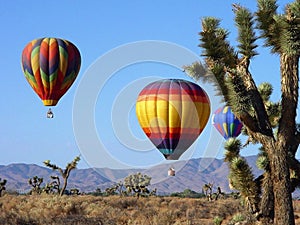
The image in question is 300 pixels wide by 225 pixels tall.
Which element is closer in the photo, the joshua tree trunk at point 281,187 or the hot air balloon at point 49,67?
the joshua tree trunk at point 281,187

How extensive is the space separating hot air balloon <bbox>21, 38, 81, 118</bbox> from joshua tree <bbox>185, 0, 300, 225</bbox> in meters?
14.7

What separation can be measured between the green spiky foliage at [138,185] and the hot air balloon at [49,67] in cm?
2764

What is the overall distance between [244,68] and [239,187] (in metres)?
2.54

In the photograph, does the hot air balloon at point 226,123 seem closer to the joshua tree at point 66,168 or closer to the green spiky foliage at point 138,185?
the joshua tree at point 66,168

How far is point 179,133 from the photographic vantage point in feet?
65.1

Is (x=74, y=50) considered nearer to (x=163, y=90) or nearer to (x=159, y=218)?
(x=163, y=90)

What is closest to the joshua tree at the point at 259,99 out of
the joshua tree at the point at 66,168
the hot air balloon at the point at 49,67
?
the hot air balloon at the point at 49,67

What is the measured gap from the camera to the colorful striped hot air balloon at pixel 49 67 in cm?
2577

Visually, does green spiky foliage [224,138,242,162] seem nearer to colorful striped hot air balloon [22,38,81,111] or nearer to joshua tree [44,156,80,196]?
colorful striped hot air balloon [22,38,81,111]

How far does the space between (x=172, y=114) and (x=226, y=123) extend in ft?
40.1

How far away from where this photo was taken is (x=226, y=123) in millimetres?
31641

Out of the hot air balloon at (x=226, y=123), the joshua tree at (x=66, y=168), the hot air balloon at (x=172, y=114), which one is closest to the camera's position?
the hot air balloon at (x=172, y=114)

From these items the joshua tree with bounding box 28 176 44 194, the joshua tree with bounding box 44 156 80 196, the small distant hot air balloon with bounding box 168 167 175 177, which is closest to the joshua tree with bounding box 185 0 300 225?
the small distant hot air balloon with bounding box 168 167 175 177

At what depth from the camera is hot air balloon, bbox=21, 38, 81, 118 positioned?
84.5 feet
